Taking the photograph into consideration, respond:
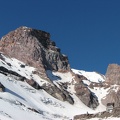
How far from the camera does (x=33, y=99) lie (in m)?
113

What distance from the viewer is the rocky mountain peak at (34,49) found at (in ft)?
517

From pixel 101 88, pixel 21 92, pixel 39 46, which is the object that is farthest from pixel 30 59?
pixel 21 92

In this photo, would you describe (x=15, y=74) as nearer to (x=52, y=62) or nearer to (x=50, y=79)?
(x=50, y=79)

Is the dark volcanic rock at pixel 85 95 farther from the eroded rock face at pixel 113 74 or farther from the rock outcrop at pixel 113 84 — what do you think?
the eroded rock face at pixel 113 74

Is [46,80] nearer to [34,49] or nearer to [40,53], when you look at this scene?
[40,53]

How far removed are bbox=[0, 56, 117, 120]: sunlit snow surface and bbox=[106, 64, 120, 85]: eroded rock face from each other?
13260mm

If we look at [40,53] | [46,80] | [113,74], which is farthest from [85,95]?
[113,74]

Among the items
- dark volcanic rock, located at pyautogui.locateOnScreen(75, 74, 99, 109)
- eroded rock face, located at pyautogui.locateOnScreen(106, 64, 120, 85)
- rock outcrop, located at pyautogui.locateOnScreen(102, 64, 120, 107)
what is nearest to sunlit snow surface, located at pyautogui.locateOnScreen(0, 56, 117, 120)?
dark volcanic rock, located at pyautogui.locateOnScreen(75, 74, 99, 109)

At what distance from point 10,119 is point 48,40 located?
112860 mm

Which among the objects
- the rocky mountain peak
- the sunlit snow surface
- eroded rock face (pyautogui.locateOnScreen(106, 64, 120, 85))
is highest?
the rocky mountain peak

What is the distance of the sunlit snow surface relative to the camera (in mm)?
88750

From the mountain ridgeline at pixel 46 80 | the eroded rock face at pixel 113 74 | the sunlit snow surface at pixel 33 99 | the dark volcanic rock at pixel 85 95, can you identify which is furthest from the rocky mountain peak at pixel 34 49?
the eroded rock face at pixel 113 74

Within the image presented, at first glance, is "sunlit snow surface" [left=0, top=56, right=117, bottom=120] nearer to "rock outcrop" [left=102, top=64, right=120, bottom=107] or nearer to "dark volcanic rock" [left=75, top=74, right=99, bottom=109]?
"dark volcanic rock" [left=75, top=74, right=99, bottom=109]

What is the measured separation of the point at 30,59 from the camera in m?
156
